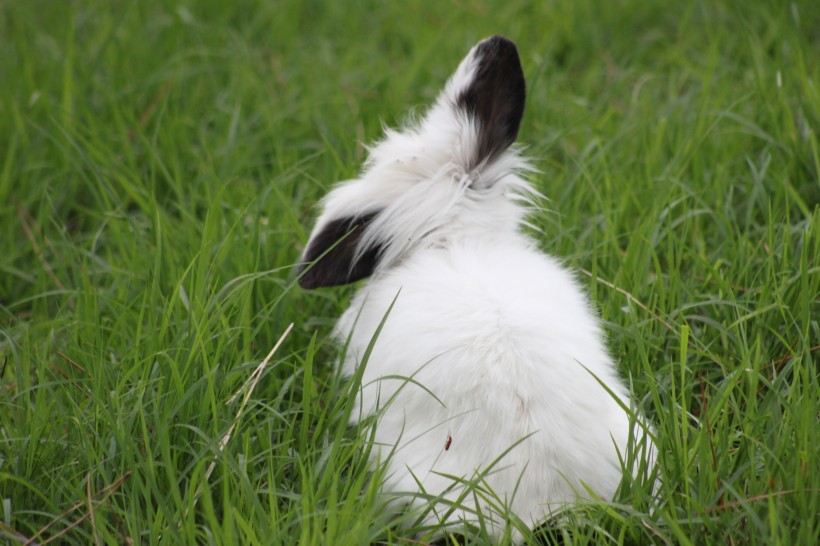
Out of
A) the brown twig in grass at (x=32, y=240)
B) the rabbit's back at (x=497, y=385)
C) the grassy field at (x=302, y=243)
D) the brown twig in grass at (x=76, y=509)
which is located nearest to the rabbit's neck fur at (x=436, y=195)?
the rabbit's back at (x=497, y=385)

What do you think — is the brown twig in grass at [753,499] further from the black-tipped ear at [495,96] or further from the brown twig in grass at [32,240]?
the brown twig in grass at [32,240]

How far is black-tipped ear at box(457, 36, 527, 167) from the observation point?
2.35 meters

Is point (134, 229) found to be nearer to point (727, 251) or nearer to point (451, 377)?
point (451, 377)

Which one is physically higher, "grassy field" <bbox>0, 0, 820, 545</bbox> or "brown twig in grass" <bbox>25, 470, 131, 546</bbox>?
"grassy field" <bbox>0, 0, 820, 545</bbox>

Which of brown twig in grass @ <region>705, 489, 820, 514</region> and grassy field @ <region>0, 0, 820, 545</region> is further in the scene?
grassy field @ <region>0, 0, 820, 545</region>

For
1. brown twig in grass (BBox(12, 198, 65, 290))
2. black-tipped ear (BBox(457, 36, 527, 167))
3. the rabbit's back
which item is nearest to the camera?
the rabbit's back

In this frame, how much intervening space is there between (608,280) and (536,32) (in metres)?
2.43

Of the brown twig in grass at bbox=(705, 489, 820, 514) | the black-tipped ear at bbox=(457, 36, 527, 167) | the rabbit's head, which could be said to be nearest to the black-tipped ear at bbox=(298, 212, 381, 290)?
the rabbit's head

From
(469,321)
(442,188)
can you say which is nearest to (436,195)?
(442,188)

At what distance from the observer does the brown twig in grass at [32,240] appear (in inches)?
126

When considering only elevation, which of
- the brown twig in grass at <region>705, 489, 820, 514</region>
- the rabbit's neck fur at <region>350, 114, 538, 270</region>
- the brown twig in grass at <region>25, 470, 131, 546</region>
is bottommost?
the brown twig in grass at <region>25, 470, 131, 546</region>

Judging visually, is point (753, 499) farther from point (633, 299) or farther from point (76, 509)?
point (76, 509)

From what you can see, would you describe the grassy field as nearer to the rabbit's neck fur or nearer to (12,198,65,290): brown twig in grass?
(12,198,65,290): brown twig in grass

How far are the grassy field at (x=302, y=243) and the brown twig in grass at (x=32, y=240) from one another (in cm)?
2
